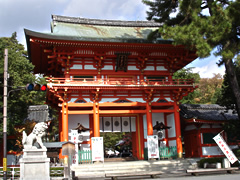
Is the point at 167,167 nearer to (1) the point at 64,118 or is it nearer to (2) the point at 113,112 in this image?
(2) the point at 113,112

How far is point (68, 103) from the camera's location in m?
18.8

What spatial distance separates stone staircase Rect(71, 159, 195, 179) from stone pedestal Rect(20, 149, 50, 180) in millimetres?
2886

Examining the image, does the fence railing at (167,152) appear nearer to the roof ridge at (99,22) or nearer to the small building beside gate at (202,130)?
the small building beside gate at (202,130)

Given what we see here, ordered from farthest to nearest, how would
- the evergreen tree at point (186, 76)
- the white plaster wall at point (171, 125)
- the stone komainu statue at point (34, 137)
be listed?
the evergreen tree at point (186, 76), the white plaster wall at point (171, 125), the stone komainu statue at point (34, 137)

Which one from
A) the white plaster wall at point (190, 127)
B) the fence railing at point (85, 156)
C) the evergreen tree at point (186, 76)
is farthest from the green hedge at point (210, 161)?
the evergreen tree at point (186, 76)

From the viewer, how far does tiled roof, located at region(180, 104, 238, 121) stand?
21.2 m

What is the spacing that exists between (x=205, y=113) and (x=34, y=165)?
14775 millimetres

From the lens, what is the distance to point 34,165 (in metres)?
13.0

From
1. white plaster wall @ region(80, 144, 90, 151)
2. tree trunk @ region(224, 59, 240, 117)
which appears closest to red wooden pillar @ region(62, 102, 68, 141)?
white plaster wall @ region(80, 144, 90, 151)

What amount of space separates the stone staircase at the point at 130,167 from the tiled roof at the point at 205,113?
3994 millimetres

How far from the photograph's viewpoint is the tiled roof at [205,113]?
21244 mm

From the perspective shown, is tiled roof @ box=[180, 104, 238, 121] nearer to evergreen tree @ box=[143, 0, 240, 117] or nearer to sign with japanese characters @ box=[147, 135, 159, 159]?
sign with japanese characters @ box=[147, 135, 159, 159]

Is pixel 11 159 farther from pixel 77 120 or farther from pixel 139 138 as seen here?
pixel 139 138

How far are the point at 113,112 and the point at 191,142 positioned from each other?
700 cm
